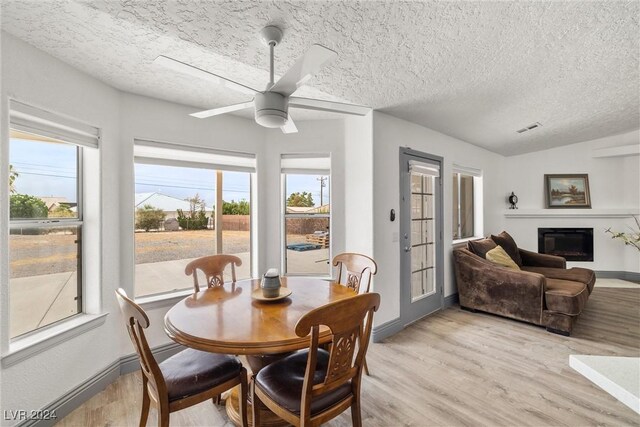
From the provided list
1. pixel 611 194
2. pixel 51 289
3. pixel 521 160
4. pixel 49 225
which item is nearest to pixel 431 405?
pixel 51 289

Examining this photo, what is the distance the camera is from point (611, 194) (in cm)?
520

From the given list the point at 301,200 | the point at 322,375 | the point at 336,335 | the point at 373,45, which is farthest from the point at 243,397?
the point at 373,45

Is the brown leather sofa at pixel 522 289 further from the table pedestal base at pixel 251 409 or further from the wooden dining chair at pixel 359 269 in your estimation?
the table pedestal base at pixel 251 409

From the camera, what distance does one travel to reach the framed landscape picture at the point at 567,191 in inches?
210

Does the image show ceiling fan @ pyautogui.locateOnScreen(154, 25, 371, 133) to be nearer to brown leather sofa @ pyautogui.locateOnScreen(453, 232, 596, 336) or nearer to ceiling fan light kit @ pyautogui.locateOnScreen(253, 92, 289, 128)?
ceiling fan light kit @ pyautogui.locateOnScreen(253, 92, 289, 128)

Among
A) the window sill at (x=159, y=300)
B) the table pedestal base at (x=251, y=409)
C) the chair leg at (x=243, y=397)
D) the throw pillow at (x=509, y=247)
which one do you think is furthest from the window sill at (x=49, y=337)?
the throw pillow at (x=509, y=247)

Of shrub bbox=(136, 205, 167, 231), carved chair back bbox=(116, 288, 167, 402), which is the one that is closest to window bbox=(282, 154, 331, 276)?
shrub bbox=(136, 205, 167, 231)

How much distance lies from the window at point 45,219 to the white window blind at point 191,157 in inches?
16.6

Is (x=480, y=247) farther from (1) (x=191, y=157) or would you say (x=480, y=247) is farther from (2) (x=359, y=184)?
(1) (x=191, y=157)

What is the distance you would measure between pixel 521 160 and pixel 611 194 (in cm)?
158

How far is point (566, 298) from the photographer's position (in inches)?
118

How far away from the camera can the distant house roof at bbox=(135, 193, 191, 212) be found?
270 cm

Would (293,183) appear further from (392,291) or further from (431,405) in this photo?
(431,405)

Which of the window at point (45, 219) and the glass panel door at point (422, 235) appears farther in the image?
the glass panel door at point (422, 235)
